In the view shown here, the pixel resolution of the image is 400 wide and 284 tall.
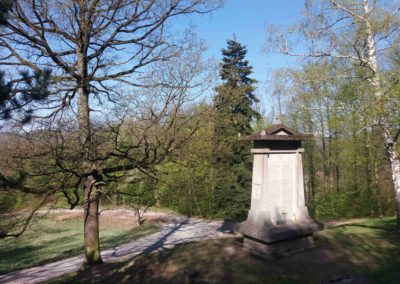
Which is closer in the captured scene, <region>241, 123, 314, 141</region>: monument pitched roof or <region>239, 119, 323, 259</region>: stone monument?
<region>239, 119, 323, 259</region>: stone monument

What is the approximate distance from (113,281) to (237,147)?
12092 mm

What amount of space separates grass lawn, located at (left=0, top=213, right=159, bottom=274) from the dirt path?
0.85 meters

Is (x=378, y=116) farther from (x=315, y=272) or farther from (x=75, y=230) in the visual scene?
(x=75, y=230)

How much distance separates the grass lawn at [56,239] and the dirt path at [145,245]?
85cm

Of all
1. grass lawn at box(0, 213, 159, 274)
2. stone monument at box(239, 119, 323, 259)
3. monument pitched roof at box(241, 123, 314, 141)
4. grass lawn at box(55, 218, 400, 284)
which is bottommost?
grass lawn at box(0, 213, 159, 274)

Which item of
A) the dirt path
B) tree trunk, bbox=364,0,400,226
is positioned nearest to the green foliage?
tree trunk, bbox=364,0,400,226

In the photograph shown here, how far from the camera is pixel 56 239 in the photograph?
16.2 meters

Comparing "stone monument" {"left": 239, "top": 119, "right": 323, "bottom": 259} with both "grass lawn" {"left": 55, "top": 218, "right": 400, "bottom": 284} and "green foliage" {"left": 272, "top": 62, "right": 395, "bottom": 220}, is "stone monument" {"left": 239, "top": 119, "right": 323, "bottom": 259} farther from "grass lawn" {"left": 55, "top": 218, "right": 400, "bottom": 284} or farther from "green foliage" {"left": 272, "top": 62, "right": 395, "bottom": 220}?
"green foliage" {"left": 272, "top": 62, "right": 395, "bottom": 220}

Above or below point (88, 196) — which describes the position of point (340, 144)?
above

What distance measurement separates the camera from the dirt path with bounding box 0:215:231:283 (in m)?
10.1

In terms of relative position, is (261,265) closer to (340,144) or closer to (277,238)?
(277,238)

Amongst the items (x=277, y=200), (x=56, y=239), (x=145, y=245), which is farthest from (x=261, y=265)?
(x=56, y=239)

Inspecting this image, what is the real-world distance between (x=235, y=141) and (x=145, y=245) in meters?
7.16

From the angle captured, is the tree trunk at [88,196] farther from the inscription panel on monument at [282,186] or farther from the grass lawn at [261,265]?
the inscription panel on monument at [282,186]
